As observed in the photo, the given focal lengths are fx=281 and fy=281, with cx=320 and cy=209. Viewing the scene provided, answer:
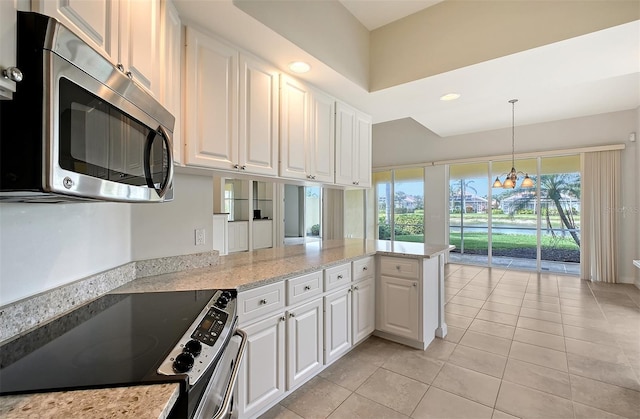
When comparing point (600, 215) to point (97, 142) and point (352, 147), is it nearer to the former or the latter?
point (352, 147)

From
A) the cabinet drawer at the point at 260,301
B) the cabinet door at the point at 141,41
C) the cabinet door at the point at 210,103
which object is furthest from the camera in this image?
the cabinet door at the point at 210,103

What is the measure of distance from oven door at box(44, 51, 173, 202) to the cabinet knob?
5 centimetres

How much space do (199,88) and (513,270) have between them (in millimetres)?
6519

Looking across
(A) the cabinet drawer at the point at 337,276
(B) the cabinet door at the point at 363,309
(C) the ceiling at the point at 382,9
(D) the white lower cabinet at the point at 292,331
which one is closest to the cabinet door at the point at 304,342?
(D) the white lower cabinet at the point at 292,331

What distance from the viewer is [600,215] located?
16.2ft

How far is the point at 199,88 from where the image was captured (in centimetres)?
167

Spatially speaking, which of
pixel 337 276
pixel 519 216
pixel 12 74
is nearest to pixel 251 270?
→ pixel 337 276

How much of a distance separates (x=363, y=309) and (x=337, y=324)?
409 mm

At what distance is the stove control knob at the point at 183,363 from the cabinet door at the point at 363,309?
1754 millimetres

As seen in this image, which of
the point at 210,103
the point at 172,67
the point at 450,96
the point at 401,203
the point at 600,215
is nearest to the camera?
the point at 172,67

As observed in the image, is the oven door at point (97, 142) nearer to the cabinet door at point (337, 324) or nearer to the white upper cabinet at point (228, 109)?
the white upper cabinet at point (228, 109)

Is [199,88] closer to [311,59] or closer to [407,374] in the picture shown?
[311,59]

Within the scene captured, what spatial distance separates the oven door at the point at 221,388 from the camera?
2.77 feet

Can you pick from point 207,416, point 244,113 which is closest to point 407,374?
point 207,416
